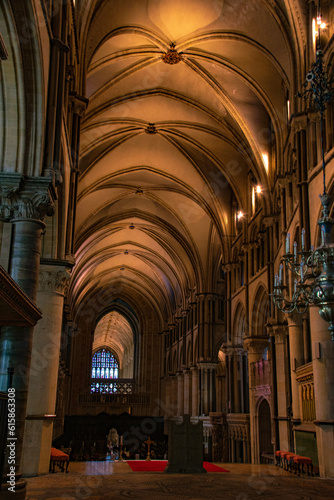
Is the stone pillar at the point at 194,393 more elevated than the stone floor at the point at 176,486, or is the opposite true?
the stone pillar at the point at 194,393

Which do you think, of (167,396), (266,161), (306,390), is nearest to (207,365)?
(266,161)

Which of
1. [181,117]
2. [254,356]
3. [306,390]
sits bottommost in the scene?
[306,390]

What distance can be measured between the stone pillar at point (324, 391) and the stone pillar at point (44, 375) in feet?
19.7

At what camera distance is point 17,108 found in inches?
378

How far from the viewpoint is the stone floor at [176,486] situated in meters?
9.19

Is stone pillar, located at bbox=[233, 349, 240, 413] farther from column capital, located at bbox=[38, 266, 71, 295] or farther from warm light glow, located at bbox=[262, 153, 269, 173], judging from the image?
column capital, located at bbox=[38, 266, 71, 295]

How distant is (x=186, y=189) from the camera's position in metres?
26.8

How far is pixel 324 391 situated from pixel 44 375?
21.2 ft

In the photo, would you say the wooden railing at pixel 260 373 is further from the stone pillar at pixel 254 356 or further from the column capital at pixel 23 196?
the column capital at pixel 23 196

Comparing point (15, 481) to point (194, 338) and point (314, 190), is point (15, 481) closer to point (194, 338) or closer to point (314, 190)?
point (314, 190)

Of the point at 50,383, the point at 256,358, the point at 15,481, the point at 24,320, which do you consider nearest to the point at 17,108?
the point at 24,320

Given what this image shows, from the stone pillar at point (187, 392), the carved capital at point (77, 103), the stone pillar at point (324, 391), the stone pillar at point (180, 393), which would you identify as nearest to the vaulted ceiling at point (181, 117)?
the carved capital at point (77, 103)

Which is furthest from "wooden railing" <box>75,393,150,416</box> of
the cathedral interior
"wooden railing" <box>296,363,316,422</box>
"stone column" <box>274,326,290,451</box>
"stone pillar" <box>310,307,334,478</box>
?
"stone pillar" <box>310,307,334,478</box>

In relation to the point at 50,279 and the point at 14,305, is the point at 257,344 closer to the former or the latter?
the point at 50,279
